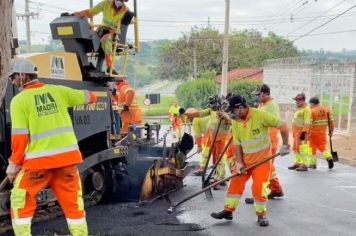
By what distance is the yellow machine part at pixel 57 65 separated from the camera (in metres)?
5.43

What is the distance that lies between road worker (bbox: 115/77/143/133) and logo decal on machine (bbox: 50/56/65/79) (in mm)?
2630

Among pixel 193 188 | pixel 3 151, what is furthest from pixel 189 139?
pixel 3 151

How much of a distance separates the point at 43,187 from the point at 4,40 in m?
1.48

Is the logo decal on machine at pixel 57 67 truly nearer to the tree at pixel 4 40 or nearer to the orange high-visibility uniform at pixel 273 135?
Result: the tree at pixel 4 40

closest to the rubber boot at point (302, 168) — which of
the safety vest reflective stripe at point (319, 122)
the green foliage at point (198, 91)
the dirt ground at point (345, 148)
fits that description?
the safety vest reflective stripe at point (319, 122)

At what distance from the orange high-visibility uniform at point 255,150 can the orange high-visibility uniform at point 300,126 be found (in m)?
4.48

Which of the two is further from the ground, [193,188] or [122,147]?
[122,147]

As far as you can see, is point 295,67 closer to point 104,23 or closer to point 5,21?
point 104,23

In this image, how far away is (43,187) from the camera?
4465mm

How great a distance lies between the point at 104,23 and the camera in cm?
639

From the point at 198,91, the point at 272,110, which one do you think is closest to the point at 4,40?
the point at 272,110

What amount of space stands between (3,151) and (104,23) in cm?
206

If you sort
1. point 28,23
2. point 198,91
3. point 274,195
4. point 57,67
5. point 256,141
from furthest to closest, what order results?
point 198,91, point 28,23, point 274,195, point 256,141, point 57,67

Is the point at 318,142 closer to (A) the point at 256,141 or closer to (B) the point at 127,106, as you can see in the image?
(B) the point at 127,106
